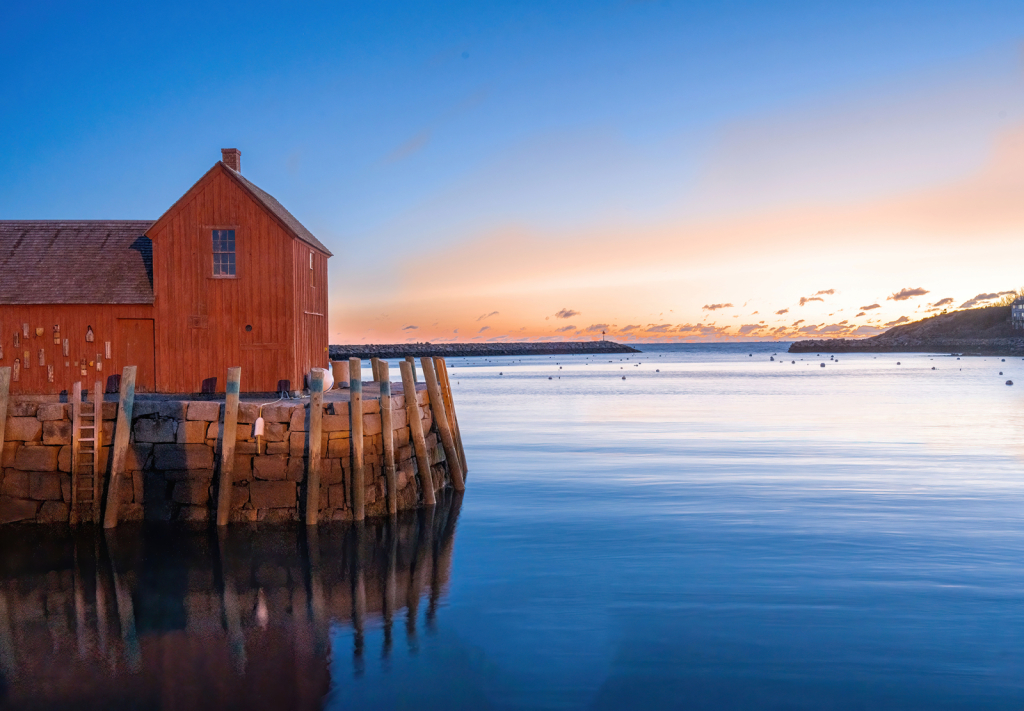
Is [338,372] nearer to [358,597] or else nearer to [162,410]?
[162,410]

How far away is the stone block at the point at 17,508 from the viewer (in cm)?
1274

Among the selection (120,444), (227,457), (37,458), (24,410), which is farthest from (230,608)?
(24,410)

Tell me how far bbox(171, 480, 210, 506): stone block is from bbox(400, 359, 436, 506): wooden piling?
383 centimetres

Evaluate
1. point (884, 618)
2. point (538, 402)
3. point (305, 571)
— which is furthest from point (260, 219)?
point (538, 402)

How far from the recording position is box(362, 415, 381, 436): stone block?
43.0 ft

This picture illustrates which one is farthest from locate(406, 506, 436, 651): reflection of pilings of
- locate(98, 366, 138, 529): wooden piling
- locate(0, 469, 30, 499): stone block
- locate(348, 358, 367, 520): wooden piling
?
locate(0, 469, 30, 499): stone block

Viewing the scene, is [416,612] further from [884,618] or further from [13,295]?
[13,295]

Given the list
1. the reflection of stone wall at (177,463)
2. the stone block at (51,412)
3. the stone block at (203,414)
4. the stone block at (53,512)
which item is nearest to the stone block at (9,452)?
the reflection of stone wall at (177,463)

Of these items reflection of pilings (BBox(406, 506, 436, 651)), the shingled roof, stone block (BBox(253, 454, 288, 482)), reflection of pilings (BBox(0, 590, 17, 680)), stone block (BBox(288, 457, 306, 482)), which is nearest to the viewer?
reflection of pilings (BBox(0, 590, 17, 680))

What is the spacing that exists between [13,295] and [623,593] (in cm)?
1751

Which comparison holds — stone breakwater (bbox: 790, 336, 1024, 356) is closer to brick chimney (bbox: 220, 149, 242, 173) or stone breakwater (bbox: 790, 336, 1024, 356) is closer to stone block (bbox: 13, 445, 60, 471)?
brick chimney (bbox: 220, 149, 242, 173)

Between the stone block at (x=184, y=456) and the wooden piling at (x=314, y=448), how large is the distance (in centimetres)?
189

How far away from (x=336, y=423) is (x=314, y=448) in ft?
2.47

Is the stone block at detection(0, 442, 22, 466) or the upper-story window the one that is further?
the upper-story window
